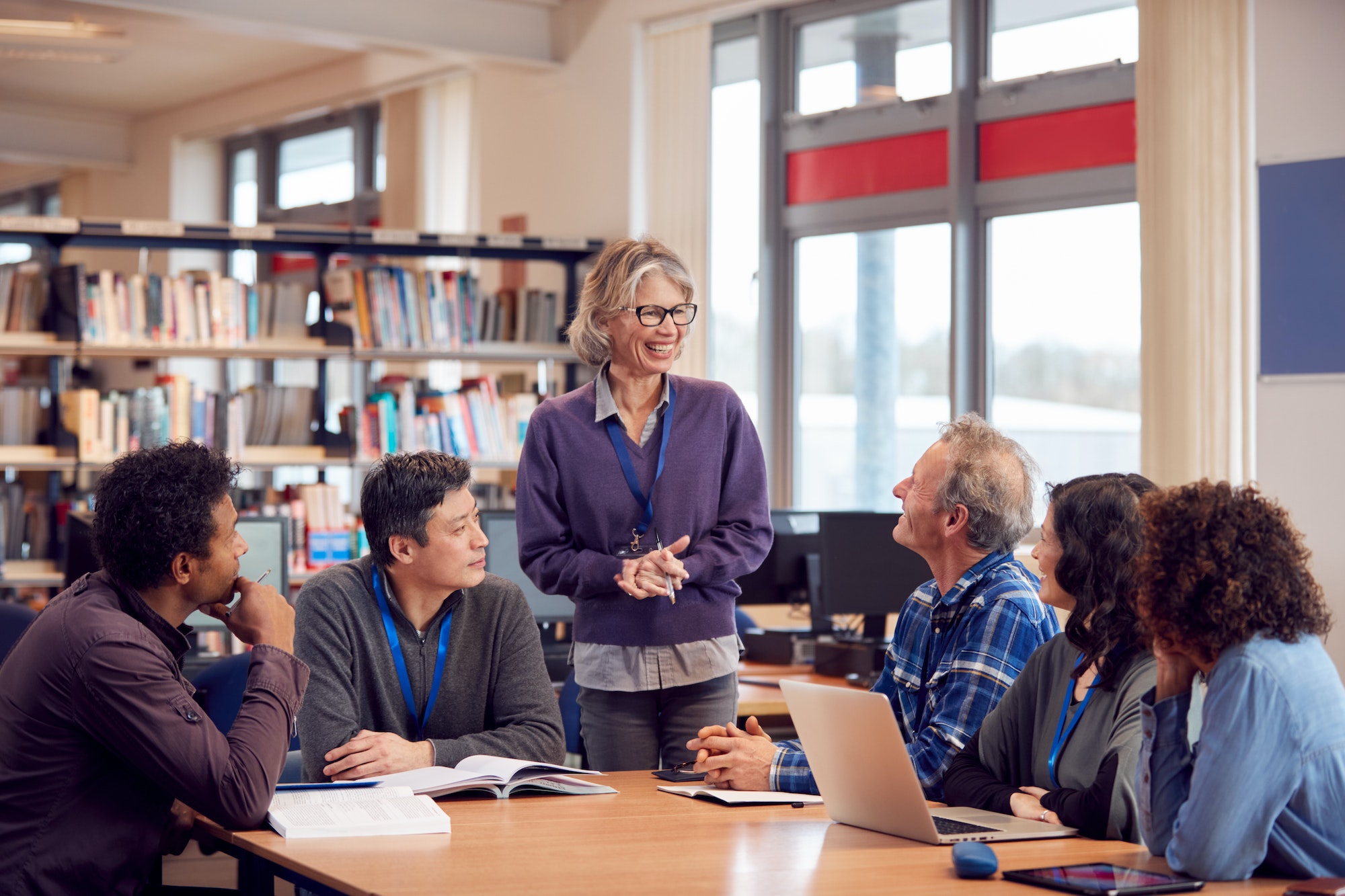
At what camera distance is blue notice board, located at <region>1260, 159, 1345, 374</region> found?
467 centimetres

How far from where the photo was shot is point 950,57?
20.8ft

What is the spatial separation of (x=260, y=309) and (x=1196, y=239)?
3.89 meters

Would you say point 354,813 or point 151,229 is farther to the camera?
point 151,229

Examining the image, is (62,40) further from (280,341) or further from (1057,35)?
(1057,35)

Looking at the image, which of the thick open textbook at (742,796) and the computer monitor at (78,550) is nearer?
the thick open textbook at (742,796)

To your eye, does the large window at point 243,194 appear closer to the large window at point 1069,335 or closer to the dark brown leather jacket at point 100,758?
the large window at point 1069,335

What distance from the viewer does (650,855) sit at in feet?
6.04

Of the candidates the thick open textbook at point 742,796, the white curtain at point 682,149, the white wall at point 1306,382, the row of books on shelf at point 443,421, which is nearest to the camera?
the thick open textbook at point 742,796

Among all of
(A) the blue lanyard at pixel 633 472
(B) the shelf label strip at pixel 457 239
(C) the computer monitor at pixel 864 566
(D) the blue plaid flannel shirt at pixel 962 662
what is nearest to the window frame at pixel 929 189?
(B) the shelf label strip at pixel 457 239

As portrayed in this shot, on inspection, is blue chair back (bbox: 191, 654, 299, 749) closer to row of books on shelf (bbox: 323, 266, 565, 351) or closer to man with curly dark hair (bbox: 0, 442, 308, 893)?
man with curly dark hair (bbox: 0, 442, 308, 893)

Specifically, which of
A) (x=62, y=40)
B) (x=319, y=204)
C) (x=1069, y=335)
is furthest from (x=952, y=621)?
(x=319, y=204)

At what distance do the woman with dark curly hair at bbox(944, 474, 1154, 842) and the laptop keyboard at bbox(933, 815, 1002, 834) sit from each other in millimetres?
118

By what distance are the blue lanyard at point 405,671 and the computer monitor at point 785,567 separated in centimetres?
227

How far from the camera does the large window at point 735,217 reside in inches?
285
